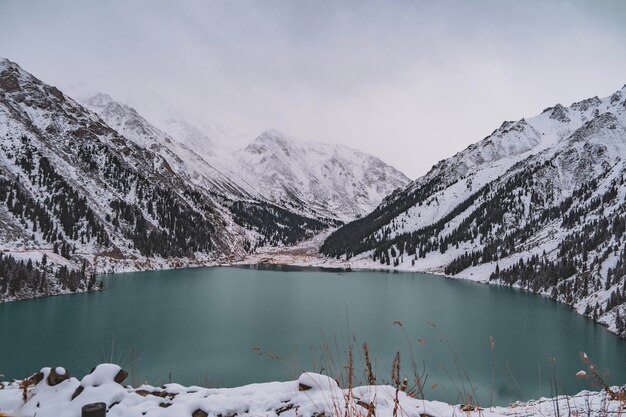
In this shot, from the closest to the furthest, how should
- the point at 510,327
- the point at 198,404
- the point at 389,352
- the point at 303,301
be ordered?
1. the point at 198,404
2. the point at 389,352
3. the point at 510,327
4. the point at 303,301

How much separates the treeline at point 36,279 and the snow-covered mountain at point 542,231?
78.8 m

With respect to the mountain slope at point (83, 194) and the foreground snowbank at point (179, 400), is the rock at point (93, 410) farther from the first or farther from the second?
the mountain slope at point (83, 194)

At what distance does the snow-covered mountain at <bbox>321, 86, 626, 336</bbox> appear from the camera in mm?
70938

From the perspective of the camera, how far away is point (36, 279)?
61.9 meters

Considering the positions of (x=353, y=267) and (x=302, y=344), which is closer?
(x=302, y=344)

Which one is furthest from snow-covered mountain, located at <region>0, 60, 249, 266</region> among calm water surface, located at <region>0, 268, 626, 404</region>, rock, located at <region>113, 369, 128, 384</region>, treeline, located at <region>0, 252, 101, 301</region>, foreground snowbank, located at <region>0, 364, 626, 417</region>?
rock, located at <region>113, 369, 128, 384</region>

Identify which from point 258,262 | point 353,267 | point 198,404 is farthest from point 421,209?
point 198,404

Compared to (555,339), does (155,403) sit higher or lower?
higher

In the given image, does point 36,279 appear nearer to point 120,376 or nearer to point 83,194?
point 83,194

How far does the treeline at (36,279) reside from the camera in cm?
5794

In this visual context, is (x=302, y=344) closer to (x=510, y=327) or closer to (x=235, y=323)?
(x=235, y=323)

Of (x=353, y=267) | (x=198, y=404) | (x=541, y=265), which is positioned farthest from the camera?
(x=353, y=267)

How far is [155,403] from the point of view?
6.38m

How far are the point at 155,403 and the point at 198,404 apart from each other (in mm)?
729
